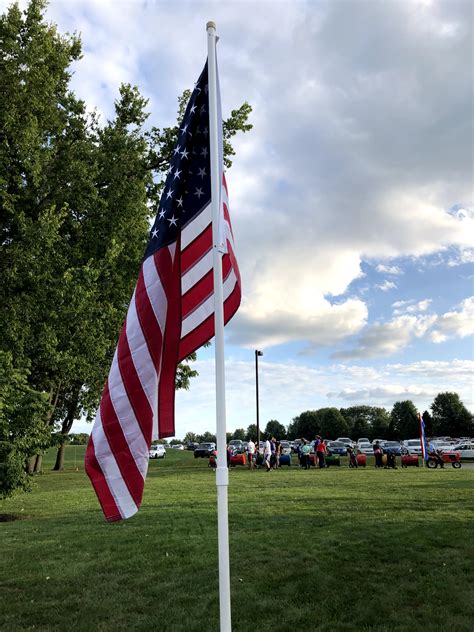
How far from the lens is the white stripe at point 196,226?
4844mm

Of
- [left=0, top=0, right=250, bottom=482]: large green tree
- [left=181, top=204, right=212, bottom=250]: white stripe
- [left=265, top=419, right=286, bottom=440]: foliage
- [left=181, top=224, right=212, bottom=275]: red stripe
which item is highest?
[left=0, top=0, right=250, bottom=482]: large green tree

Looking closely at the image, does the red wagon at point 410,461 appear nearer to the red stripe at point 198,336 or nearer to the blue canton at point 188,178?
the red stripe at point 198,336

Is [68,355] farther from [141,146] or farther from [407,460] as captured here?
[407,460]

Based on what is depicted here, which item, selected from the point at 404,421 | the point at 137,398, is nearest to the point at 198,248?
the point at 137,398

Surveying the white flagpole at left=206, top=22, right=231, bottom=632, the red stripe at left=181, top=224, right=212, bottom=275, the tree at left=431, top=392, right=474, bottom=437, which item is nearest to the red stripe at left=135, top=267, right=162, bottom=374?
the red stripe at left=181, top=224, right=212, bottom=275

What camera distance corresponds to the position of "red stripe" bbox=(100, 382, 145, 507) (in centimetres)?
430

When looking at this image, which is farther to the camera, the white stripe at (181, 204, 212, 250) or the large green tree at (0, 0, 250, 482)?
the large green tree at (0, 0, 250, 482)

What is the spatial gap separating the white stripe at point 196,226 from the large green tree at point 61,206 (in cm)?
1110

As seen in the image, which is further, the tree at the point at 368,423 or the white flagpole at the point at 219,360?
the tree at the point at 368,423

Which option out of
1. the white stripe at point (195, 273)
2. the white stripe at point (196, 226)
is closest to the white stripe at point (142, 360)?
the white stripe at point (195, 273)

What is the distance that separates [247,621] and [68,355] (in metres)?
12.3

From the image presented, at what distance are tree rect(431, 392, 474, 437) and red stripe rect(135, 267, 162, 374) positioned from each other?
11020 centimetres

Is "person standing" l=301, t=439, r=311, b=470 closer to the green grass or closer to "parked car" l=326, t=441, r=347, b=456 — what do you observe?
the green grass

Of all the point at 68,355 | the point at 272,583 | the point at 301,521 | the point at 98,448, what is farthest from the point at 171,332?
the point at 68,355
